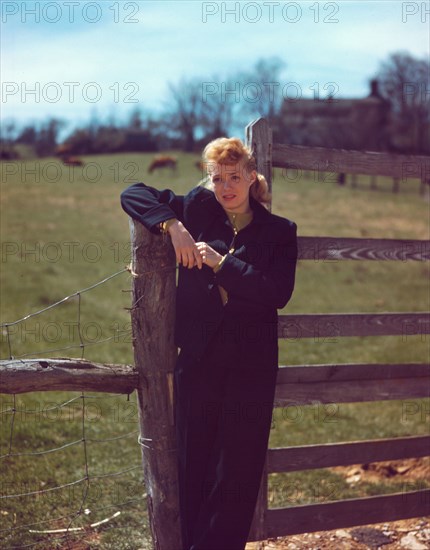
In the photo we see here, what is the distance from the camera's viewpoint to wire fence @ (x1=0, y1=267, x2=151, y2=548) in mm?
4547

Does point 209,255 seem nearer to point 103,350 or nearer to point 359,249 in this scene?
point 359,249

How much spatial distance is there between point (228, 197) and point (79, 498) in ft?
8.80

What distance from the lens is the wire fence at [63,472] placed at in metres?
4.55

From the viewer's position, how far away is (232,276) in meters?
3.44

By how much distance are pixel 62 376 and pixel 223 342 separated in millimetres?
779

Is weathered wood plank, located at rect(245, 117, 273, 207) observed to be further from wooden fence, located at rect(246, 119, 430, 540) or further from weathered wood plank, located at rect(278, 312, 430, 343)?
weathered wood plank, located at rect(278, 312, 430, 343)

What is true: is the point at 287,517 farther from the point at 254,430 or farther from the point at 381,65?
the point at 381,65

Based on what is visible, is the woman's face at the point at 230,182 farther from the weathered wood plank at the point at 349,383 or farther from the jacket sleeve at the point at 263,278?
the weathered wood plank at the point at 349,383

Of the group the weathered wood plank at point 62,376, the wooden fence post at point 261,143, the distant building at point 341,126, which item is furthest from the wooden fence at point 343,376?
the distant building at point 341,126

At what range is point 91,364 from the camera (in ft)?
12.1

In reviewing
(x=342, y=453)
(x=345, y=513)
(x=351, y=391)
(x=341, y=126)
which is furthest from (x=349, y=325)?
(x=341, y=126)

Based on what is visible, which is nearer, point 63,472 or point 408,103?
point 63,472

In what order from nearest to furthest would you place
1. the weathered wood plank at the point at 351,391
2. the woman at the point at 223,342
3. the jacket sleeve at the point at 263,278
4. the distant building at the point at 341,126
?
the jacket sleeve at the point at 263,278
the woman at the point at 223,342
the weathered wood plank at the point at 351,391
the distant building at the point at 341,126

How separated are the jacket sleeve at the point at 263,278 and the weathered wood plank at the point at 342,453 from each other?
133cm
